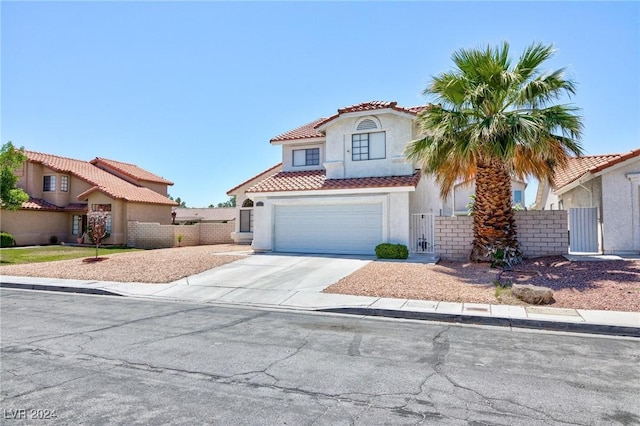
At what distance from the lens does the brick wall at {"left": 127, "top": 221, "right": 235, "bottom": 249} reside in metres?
28.4

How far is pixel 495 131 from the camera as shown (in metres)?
12.8

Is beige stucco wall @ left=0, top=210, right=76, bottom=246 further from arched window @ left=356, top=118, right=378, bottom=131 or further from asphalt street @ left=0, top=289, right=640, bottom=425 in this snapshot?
asphalt street @ left=0, top=289, right=640, bottom=425

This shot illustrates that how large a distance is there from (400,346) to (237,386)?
2.85m

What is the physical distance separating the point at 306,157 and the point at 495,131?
1157 cm

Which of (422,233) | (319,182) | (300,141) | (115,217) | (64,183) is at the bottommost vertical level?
(422,233)

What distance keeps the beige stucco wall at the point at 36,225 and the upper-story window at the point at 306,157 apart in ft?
66.3

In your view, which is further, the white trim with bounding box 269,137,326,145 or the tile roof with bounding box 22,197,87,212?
the tile roof with bounding box 22,197,87,212

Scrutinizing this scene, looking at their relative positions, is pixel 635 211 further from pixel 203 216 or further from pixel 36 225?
pixel 203 216

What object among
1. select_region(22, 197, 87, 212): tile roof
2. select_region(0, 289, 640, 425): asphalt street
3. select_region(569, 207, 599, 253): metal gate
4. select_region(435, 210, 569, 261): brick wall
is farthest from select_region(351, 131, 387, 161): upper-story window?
select_region(22, 197, 87, 212): tile roof

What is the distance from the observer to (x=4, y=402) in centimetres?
441

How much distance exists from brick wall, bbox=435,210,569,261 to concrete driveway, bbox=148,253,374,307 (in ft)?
10.4

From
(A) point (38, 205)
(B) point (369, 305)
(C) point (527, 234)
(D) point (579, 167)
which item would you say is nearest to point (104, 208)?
(A) point (38, 205)

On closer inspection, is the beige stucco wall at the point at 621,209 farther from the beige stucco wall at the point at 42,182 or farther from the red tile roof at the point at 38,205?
the red tile roof at the point at 38,205

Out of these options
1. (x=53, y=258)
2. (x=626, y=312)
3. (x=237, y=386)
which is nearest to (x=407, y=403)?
(x=237, y=386)
